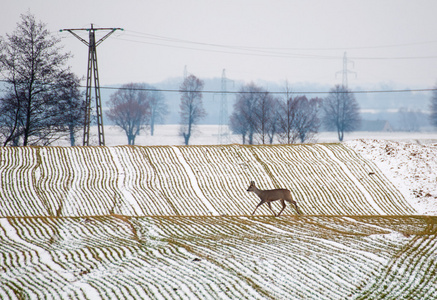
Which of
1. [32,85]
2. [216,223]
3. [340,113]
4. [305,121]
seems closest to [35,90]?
[32,85]

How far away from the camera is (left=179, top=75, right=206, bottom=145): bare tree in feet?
347

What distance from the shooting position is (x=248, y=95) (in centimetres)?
11381

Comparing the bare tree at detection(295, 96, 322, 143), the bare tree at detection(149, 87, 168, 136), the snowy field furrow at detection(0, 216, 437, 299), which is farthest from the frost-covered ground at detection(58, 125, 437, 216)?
the bare tree at detection(149, 87, 168, 136)

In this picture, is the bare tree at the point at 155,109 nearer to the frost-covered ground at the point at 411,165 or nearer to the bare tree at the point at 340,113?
the bare tree at the point at 340,113

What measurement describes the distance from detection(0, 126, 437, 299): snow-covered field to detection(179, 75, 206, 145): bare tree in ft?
209

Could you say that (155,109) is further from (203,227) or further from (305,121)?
(203,227)

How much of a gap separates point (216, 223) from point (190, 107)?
83.7m

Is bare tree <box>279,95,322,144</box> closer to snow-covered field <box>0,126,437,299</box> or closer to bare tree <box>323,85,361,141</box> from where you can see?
bare tree <box>323,85,361,141</box>

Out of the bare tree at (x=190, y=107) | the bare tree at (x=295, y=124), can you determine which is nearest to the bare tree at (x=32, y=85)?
the bare tree at (x=295, y=124)

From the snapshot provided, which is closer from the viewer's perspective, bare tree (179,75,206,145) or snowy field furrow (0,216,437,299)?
snowy field furrow (0,216,437,299)

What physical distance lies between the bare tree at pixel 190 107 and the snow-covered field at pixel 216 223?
63806 millimetres

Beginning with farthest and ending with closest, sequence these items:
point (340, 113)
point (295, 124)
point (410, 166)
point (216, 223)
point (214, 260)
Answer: point (340, 113)
point (295, 124)
point (410, 166)
point (216, 223)
point (214, 260)

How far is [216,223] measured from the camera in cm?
2392

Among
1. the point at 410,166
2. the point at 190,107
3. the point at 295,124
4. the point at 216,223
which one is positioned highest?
the point at 190,107
